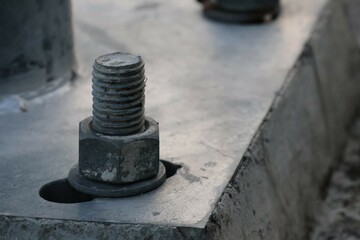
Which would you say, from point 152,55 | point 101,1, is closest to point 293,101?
point 152,55

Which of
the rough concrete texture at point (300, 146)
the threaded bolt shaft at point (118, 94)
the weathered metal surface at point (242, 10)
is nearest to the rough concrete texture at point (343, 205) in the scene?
the rough concrete texture at point (300, 146)

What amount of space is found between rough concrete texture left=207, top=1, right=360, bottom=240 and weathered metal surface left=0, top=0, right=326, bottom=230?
0.14ft

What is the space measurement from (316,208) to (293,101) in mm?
323

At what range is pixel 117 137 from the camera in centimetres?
212

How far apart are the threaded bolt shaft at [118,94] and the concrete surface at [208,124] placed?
168 mm

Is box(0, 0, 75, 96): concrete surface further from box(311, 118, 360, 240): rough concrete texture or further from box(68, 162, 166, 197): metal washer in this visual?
box(311, 118, 360, 240): rough concrete texture

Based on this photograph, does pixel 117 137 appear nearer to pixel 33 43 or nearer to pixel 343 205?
pixel 33 43

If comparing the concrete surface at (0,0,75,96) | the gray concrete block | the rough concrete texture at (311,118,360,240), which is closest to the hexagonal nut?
the concrete surface at (0,0,75,96)

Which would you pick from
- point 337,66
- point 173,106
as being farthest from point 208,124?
point 337,66

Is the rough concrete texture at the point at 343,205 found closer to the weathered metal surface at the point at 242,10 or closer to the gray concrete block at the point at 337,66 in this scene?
the gray concrete block at the point at 337,66

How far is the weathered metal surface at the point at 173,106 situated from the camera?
82.3 inches

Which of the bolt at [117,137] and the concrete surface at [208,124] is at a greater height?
the bolt at [117,137]

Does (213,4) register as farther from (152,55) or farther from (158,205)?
(158,205)

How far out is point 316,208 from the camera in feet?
9.29
